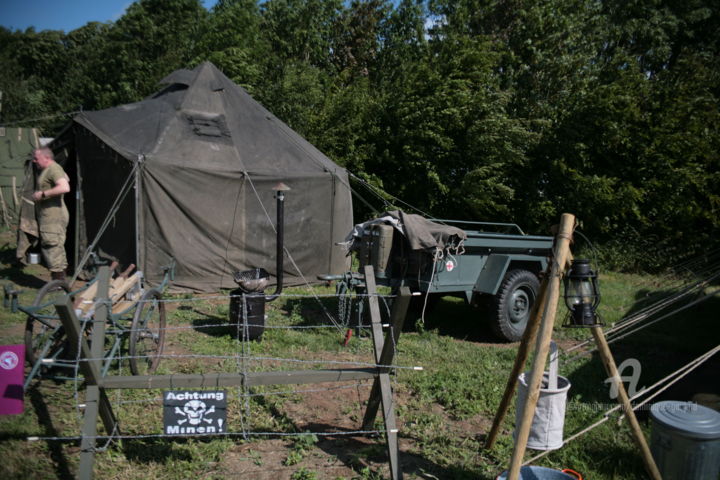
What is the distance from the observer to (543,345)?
10.3ft

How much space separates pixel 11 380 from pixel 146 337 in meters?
2.11

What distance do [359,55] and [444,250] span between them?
773 inches

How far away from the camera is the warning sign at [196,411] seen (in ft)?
11.2

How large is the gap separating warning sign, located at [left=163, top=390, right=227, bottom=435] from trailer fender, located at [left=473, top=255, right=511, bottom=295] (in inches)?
165

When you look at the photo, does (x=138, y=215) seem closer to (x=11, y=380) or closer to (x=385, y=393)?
(x=11, y=380)

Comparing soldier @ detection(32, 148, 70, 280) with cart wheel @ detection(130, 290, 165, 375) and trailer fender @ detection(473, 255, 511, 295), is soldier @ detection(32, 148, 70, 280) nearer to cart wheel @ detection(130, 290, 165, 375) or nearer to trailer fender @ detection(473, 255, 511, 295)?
cart wheel @ detection(130, 290, 165, 375)

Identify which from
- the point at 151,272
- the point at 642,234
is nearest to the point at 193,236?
the point at 151,272

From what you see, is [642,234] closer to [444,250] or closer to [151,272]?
[444,250]

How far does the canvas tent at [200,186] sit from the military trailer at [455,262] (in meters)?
2.71

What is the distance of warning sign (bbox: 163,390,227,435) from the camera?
3.40m

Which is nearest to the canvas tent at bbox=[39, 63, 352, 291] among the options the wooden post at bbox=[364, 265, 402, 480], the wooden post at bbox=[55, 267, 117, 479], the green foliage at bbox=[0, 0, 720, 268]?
the green foliage at bbox=[0, 0, 720, 268]

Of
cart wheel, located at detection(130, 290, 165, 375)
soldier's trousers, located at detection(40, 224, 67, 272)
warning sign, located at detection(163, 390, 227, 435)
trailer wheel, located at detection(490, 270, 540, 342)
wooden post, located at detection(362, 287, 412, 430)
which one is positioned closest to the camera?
warning sign, located at detection(163, 390, 227, 435)

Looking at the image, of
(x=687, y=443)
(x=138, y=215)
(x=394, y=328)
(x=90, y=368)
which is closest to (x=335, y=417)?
(x=394, y=328)

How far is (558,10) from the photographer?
1706cm
